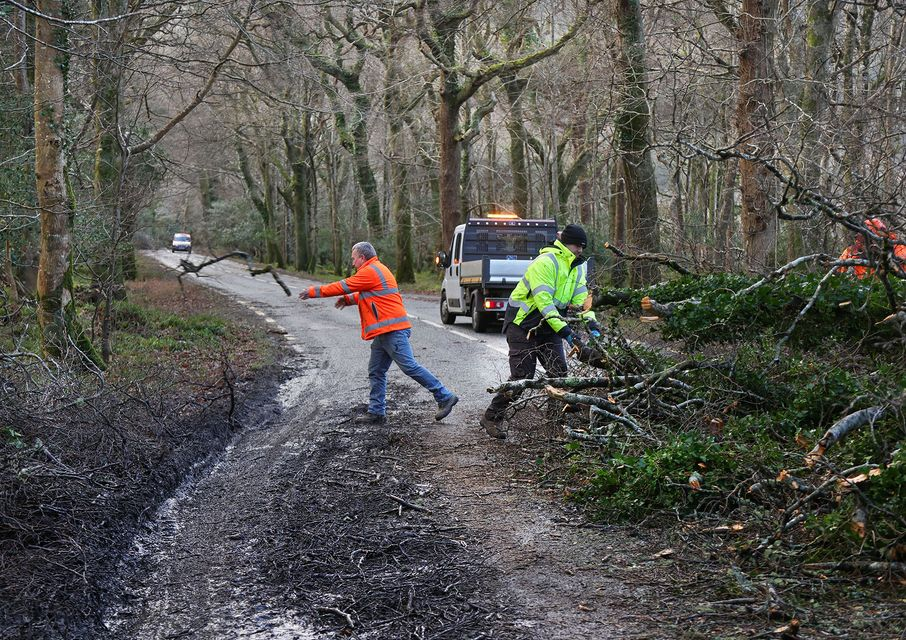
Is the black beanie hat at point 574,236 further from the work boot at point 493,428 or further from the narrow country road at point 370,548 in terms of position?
the narrow country road at point 370,548

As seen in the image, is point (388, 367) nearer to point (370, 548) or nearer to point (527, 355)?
point (527, 355)

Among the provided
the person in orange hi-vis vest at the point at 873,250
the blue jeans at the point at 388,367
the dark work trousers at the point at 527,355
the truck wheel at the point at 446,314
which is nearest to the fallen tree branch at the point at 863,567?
the person in orange hi-vis vest at the point at 873,250

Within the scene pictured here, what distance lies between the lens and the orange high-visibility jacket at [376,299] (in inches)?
368

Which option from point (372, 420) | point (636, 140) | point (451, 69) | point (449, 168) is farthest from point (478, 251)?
point (372, 420)

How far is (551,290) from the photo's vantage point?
8242mm

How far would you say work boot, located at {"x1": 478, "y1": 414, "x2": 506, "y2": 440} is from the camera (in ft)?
27.9

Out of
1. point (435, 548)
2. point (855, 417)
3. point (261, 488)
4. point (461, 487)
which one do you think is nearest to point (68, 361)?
point (261, 488)

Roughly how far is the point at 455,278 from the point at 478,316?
5.95ft

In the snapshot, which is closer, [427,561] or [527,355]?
[427,561]

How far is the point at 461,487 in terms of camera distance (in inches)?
275

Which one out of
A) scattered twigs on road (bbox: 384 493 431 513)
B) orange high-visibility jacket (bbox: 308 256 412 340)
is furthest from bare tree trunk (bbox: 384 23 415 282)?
scattered twigs on road (bbox: 384 493 431 513)

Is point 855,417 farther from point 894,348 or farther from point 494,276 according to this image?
point 494,276

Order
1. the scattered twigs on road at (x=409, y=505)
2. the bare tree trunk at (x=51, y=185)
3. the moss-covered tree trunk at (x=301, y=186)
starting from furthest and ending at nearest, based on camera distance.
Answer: the moss-covered tree trunk at (x=301, y=186), the bare tree trunk at (x=51, y=185), the scattered twigs on road at (x=409, y=505)

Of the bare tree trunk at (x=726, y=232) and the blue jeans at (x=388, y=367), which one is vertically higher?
the bare tree trunk at (x=726, y=232)
